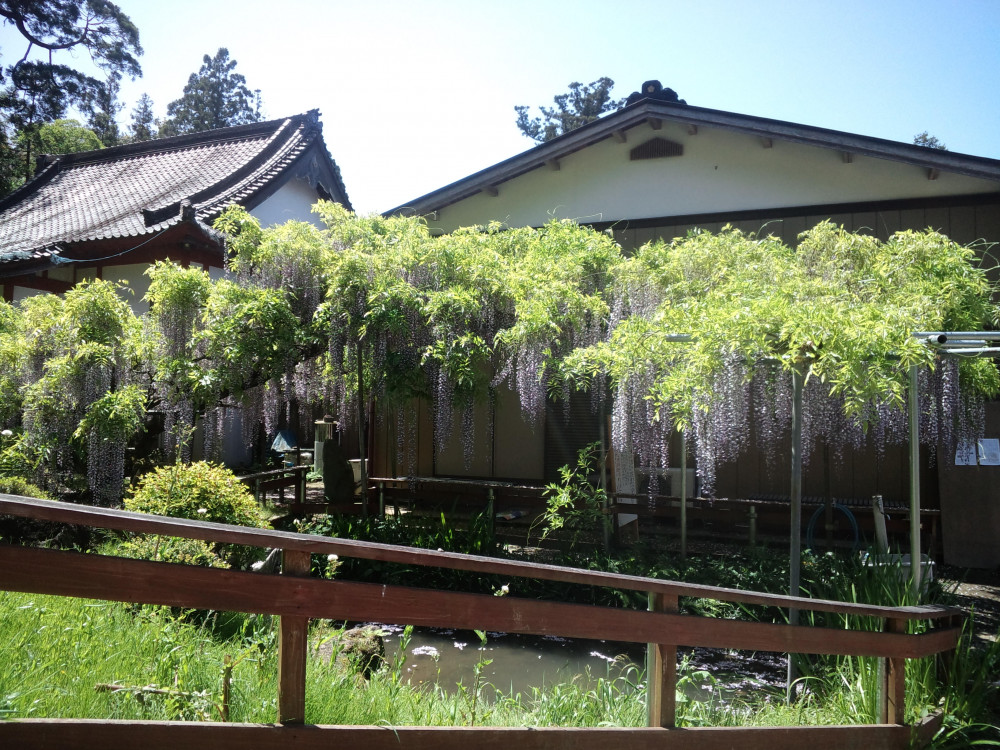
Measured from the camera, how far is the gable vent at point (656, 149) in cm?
899

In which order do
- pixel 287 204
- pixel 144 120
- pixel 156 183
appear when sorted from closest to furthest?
pixel 287 204 < pixel 156 183 < pixel 144 120

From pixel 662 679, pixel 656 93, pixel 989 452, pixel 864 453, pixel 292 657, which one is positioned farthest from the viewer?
pixel 656 93

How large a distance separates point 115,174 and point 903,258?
1394cm

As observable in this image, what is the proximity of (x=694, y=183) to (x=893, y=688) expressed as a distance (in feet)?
23.4

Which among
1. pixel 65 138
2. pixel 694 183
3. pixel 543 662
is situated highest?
pixel 65 138

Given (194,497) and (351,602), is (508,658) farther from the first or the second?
(351,602)

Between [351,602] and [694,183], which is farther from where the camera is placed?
[694,183]

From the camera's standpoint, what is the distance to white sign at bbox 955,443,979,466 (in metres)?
6.42

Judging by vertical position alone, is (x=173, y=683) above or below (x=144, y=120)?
below

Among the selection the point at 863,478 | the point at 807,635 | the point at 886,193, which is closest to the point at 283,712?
the point at 807,635

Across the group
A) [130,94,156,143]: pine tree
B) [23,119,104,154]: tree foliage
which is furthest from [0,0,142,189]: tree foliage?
[130,94,156,143]: pine tree

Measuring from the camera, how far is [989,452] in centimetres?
683

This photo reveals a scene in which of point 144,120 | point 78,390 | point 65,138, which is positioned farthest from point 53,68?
point 78,390

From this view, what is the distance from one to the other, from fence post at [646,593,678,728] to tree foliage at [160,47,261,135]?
33777 millimetres
